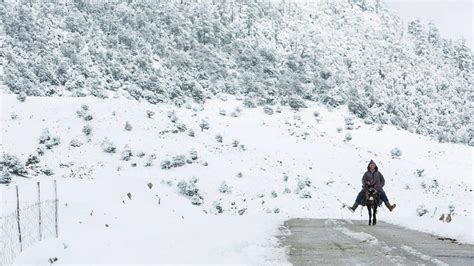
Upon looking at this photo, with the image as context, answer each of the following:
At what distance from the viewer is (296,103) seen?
69.7 meters

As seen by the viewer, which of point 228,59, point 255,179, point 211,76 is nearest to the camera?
point 255,179

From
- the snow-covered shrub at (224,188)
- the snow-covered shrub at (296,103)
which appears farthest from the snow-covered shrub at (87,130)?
the snow-covered shrub at (296,103)

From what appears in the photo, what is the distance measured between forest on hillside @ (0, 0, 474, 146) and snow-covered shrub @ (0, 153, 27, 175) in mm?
22374

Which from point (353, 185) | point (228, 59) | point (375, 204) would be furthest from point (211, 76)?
point (375, 204)

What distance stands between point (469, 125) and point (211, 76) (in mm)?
36894

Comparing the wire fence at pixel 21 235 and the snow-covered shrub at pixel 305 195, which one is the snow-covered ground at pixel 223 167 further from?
the wire fence at pixel 21 235

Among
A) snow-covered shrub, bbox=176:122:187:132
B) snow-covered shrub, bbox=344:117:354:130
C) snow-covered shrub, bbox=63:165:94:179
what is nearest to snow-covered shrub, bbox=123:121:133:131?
snow-covered shrub, bbox=176:122:187:132

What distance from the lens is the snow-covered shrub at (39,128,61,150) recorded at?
3931cm

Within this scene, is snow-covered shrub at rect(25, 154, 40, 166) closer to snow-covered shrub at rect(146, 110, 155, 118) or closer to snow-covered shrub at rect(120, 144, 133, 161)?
snow-covered shrub at rect(120, 144, 133, 161)

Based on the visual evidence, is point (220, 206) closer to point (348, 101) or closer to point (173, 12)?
point (348, 101)

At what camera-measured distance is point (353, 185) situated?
40906 mm

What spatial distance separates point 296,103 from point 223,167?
31691 mm

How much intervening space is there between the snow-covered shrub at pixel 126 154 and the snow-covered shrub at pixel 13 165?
7.34m

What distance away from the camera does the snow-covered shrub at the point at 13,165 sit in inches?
1257
